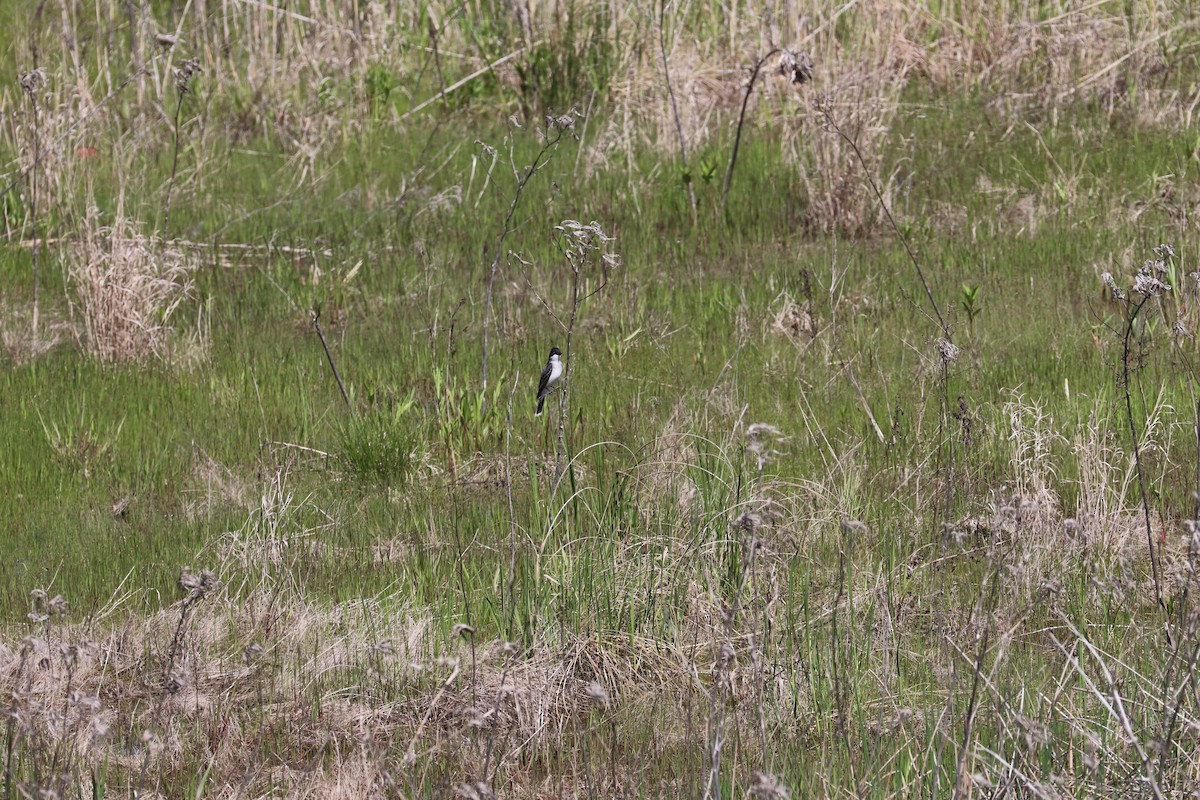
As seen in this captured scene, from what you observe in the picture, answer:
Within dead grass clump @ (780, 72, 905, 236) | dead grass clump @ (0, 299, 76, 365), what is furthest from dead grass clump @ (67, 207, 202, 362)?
dead grass clump @ (780, 72, 905, 236)

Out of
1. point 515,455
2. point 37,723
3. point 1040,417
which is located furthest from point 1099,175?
point 37,723

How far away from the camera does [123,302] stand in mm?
6867

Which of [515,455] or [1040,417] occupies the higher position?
[1040,417]

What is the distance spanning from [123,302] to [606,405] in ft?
7.82

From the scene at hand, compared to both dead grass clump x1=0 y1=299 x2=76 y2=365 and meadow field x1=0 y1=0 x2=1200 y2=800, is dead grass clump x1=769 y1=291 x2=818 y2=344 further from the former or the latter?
dead grass clump x1=0 y1=299 x2=76 y2=365

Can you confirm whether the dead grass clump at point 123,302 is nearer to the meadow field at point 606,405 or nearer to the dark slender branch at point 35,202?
the meadow field at point 606,405

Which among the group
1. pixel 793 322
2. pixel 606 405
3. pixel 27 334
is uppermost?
pixel 793 322

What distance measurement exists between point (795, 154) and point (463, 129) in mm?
2550

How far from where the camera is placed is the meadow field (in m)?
3.71

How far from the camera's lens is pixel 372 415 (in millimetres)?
5754

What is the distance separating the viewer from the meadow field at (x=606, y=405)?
3.71m

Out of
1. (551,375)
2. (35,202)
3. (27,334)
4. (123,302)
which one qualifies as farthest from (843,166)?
(35,202)

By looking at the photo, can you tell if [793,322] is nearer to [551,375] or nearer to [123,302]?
[551,375]

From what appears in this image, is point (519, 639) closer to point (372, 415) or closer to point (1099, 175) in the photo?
point (372, 415)
